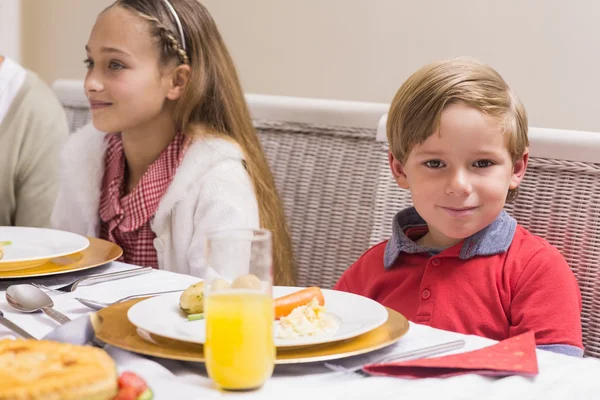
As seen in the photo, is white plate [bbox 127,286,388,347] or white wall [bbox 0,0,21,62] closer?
white plate [bbox 127,286,388,347]

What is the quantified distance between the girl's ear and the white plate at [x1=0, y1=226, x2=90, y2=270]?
0.58 meters

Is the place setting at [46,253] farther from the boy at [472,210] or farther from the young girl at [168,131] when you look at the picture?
the boy at [472,210]

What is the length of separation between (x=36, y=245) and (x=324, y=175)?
2.65ft

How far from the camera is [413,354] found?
90cm

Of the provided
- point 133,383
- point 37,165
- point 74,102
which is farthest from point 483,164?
point 74,102

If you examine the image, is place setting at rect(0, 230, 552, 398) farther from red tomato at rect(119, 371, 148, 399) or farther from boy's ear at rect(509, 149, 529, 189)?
boy's ear at rect(509, 149, 529, 189)

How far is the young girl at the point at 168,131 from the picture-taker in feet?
6.35

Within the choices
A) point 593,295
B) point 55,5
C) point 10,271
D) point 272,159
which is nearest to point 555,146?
point 593,295

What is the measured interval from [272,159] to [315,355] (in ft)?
4.53

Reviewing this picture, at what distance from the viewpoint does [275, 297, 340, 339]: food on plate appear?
92 cm

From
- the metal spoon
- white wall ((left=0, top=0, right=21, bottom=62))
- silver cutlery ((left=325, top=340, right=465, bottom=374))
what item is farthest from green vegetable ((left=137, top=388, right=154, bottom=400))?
white wall ((left=0, top=0, right=21, bottom=62))

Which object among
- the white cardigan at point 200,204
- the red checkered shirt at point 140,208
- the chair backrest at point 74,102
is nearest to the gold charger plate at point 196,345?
the white cardigan at point 200,204

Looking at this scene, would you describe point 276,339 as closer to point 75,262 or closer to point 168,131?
point 75,262

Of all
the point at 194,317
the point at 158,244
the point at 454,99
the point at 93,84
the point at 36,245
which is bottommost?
the point at 158,244
